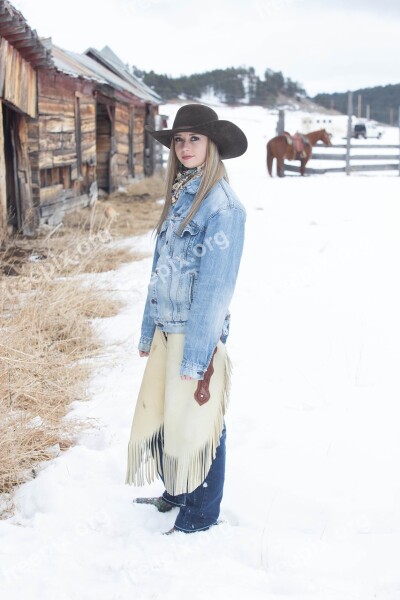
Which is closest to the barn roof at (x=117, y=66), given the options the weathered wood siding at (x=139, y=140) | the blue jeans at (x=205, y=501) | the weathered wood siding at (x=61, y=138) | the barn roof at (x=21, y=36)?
the weathered wood siding at (x=139, y=140)

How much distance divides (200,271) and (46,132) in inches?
322

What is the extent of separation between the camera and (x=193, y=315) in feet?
7.59

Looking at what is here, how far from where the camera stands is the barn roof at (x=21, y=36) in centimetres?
700

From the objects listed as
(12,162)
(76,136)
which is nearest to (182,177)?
(12,162)

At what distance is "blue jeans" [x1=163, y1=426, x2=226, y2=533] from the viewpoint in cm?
257

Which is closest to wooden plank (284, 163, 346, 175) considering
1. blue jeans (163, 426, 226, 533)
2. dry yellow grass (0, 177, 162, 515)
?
dry yellow grass (0, 177, 162, 515)

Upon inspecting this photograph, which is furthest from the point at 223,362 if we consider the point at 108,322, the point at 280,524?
the point at 108,322

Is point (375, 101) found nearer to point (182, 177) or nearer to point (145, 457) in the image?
point (182, 177)

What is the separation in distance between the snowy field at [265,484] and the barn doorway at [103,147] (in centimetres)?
943

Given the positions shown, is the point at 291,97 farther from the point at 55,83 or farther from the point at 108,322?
the point at 108,322

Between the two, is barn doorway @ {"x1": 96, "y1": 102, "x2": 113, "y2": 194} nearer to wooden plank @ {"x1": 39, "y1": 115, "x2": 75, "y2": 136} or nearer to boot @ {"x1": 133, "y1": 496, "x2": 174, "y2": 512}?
wooden plank @ {"x1": 39, "y1": 115, "x2": 75, "y2": 136}

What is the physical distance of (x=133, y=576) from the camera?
91.7 inches

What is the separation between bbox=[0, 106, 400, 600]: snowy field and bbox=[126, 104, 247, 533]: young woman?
278 millimetres

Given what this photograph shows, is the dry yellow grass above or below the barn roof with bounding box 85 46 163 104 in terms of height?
below
